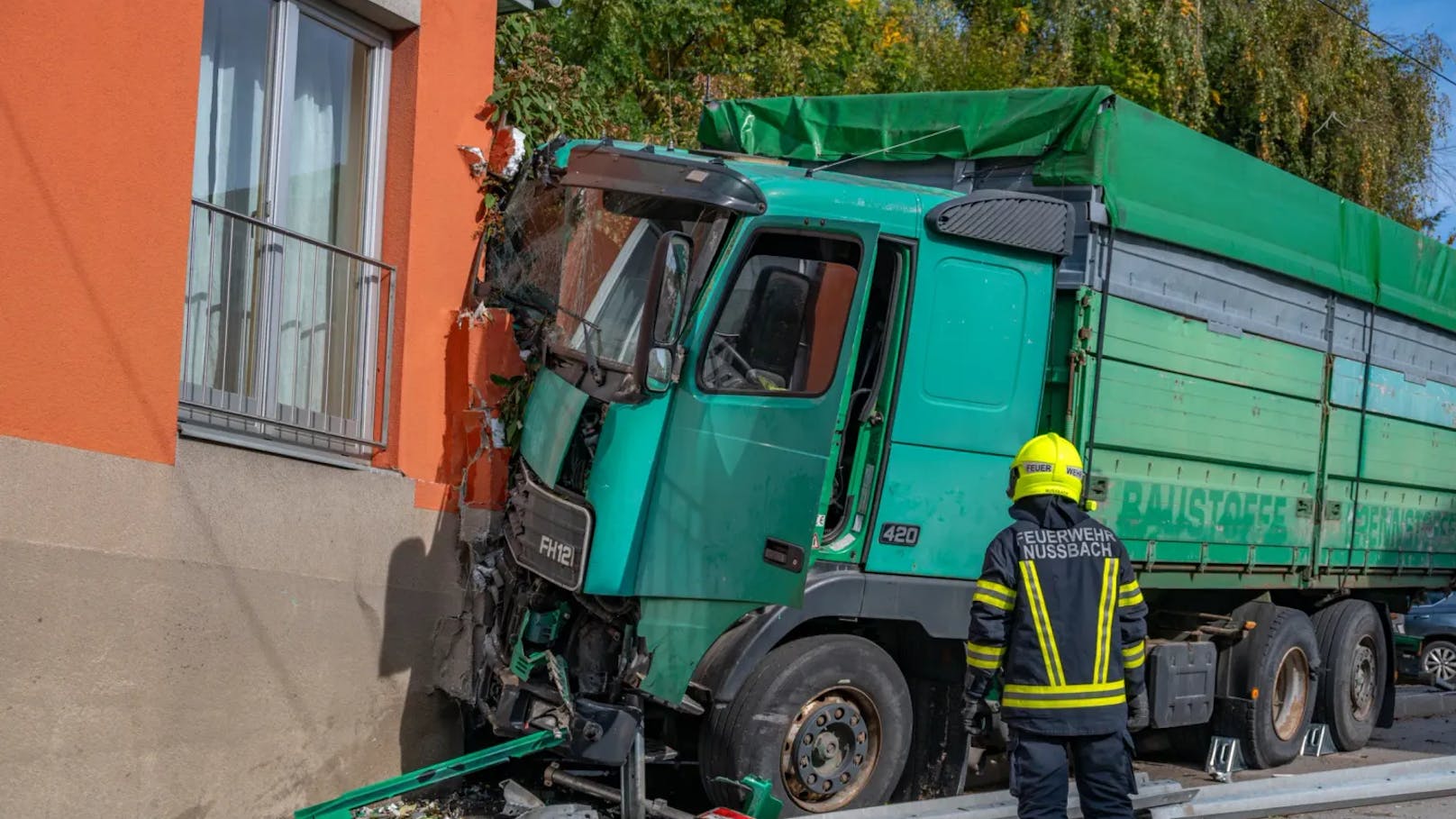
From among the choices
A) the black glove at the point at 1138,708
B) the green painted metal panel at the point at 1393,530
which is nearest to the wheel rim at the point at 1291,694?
the green painted metal panel at the point at 1393,530

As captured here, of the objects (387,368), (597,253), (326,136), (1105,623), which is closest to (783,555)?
(1105,623)

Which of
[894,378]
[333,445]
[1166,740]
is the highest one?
[894,378]

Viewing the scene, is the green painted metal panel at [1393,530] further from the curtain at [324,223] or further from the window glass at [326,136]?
the window glass at [326,136]

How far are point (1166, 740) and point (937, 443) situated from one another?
12.6 ft

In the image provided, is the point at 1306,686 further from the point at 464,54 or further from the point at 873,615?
the point at 464,54

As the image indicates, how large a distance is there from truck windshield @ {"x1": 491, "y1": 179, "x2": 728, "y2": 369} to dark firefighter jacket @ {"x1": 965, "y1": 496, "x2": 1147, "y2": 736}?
1709 mm

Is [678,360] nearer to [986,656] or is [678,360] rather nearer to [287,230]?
[986,656]

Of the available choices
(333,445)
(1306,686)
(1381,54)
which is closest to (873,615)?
(333,445)

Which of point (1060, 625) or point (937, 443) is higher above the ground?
point (937, 443)

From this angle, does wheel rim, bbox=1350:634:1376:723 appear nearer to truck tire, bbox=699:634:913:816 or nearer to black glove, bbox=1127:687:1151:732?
truck tire, bbox=699:634:913:816

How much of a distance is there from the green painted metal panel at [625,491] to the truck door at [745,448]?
5 centimetres

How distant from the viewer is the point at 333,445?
7164 mm

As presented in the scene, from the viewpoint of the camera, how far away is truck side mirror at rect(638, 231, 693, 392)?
5500 mm

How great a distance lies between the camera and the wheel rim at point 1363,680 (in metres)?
9.85
